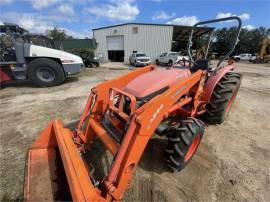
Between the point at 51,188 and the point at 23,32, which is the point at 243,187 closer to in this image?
the point at 51,188

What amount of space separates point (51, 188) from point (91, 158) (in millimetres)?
747

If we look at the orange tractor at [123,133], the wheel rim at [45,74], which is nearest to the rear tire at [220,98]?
the orange tractor at [123,133]

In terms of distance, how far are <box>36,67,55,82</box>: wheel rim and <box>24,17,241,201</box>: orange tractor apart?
5.32 metres

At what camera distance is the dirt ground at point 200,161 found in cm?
215

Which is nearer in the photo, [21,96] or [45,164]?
[45,164]

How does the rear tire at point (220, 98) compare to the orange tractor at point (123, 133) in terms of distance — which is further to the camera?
the rear tire at point (220, 98)

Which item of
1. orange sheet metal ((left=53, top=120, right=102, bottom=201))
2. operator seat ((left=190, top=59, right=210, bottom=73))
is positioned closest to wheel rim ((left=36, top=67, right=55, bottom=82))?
orange sheet metal ((left=53, top=120, right=102, bottom=201))

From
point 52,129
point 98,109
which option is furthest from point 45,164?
point 98,109

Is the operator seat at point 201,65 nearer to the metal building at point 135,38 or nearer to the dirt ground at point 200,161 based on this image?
the dirt ground at point 200,161

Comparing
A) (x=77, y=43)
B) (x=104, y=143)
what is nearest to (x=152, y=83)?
(x=104, y=143)

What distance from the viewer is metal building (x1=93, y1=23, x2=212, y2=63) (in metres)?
23.2

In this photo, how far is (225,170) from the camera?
2.50 metres

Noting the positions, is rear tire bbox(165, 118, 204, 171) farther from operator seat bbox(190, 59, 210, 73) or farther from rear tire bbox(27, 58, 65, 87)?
rear tire bbox(27, 58, 65, 87)

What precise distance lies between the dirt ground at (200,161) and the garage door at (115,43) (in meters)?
21.4
